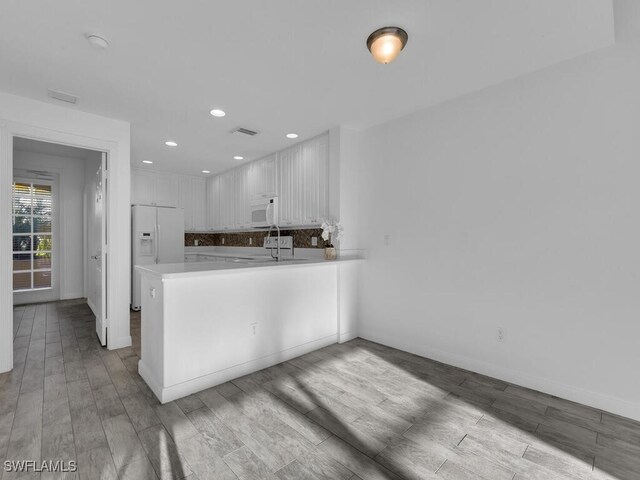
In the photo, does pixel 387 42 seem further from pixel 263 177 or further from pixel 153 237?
pixel 153 237

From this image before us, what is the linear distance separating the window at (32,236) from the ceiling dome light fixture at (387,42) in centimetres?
628

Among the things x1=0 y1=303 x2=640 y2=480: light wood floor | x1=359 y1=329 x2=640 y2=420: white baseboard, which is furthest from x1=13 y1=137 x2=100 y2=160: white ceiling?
x1=359 y1=329 x2=640 y2=420: white baseboard

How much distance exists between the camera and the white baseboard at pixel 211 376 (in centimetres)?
224

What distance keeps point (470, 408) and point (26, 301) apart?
6.86m

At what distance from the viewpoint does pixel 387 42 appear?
193 centimetres

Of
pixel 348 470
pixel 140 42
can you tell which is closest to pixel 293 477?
pixel 348 470

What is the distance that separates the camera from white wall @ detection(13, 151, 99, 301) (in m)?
5.54

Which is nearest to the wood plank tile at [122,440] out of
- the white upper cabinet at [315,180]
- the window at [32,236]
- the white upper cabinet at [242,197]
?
the white upper cabinet at [315,180]

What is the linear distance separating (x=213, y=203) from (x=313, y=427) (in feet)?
16.8

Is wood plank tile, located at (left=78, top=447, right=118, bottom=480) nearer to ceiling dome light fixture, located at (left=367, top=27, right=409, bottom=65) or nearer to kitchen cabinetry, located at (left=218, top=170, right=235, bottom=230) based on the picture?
ceiling dome light fixture, located at (left=367, top=27, right=409, bottom=65)

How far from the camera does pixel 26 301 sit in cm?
526

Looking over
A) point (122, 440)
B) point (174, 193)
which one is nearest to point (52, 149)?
point (174, 193)

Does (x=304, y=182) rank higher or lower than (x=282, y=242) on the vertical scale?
higher

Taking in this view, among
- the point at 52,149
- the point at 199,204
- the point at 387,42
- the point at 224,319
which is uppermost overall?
Answer: the point at 52,149
